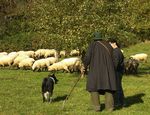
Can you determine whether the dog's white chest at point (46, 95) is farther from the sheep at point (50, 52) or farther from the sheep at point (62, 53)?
the sheep at point (62, 53)

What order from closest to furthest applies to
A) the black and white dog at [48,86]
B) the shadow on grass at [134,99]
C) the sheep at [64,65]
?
the black and white dog at [48,86], the shadow on grass at [134,99], the sheep at [64,65]

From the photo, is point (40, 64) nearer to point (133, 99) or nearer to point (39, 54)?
point (39, 54)

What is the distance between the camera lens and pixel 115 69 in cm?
1518

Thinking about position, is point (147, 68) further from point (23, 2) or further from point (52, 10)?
point (23, 2)

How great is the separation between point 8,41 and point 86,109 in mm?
30698

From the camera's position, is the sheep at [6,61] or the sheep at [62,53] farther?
the sheep at [62,53]

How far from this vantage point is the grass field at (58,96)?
619 inches

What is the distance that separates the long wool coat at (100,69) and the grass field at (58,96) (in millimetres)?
886

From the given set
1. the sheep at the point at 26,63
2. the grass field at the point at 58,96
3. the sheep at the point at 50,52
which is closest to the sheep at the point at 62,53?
the sheep at the point at 50,52

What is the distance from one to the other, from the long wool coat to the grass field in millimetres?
886

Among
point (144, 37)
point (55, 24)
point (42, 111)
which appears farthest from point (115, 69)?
point (144, 37)

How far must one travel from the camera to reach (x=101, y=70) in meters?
14.9

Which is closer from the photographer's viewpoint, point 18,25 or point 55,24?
point 55,24

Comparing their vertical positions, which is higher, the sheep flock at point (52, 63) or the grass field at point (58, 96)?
the sheep flock at point (52, 63)
